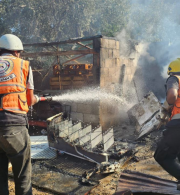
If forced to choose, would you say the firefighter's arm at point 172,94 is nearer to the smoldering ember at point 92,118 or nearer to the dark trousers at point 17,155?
the smoldering ember at point 92,118

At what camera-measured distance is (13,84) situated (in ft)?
8.76

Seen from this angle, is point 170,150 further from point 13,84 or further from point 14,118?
point 13,84

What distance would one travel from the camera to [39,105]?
8.41 meters

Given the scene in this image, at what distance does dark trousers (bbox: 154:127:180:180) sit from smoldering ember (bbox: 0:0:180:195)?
14mm

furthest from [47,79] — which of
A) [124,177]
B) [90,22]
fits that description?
[90,22]

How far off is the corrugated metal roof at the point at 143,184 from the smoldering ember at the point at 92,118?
0.05 ft

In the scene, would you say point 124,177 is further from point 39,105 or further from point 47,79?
point 47,79

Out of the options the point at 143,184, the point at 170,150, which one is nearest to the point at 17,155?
the point at 143,184

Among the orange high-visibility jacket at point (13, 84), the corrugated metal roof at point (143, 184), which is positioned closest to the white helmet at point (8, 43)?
the orange high-visibility jacket at point (13, 84)

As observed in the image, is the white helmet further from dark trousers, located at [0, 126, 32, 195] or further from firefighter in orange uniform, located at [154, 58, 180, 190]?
firefighter in orange uniform, located at [154, 58, 180, 190]

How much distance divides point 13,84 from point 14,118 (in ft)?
1.44

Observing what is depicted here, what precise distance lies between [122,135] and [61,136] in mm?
2696

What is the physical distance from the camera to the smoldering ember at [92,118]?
277 centimetres

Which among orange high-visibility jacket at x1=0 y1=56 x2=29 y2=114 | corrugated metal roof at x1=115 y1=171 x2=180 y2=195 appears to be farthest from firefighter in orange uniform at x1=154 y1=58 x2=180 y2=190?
orange high-visibility jacket at x1=0 y1=56 x2=29 y2=114
